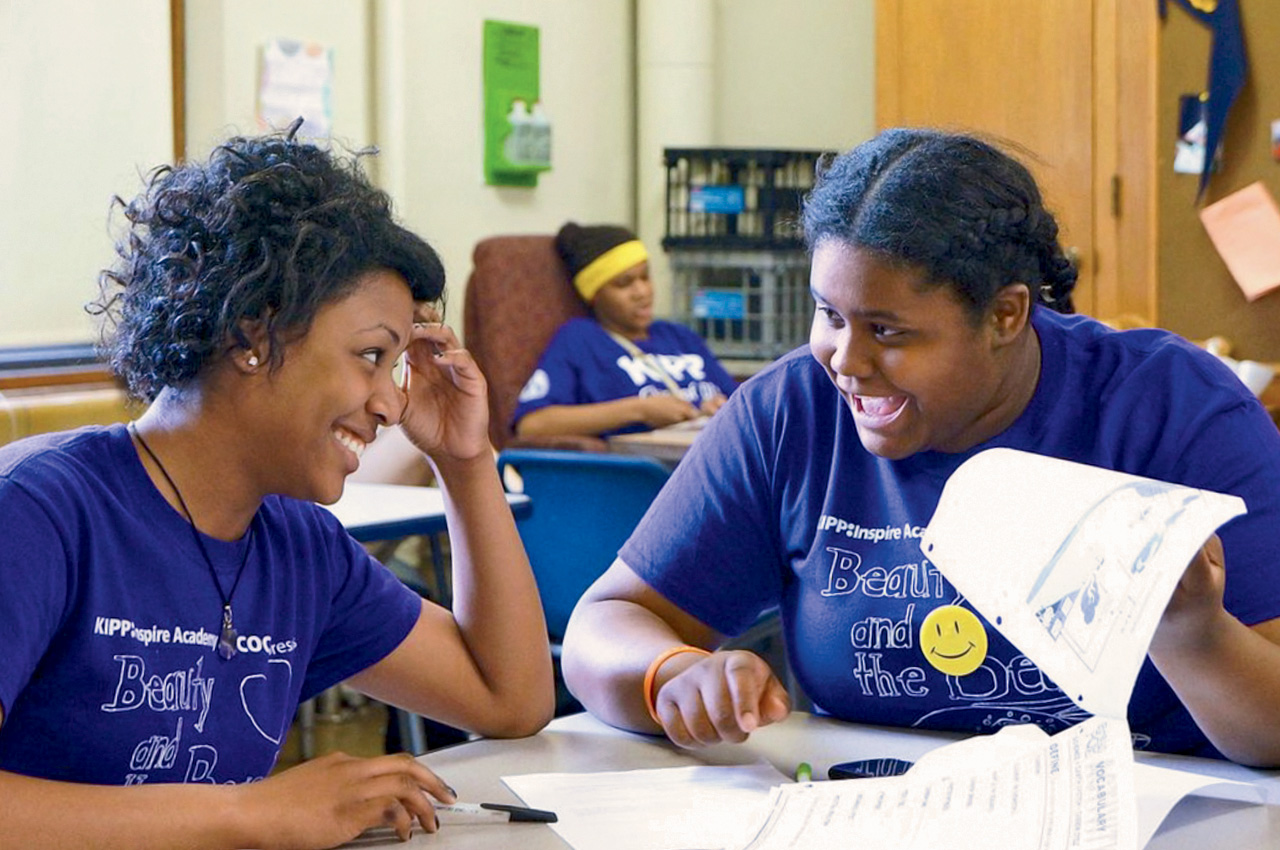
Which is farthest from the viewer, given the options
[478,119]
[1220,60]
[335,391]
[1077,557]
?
[478,119]

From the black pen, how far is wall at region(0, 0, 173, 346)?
2432 millimetres

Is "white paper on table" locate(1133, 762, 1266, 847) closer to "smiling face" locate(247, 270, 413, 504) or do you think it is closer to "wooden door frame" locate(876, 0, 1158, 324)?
"smiling face" locate(247, 270, 413, 504)

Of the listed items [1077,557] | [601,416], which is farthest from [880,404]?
[601,416]

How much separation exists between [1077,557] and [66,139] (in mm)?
2957

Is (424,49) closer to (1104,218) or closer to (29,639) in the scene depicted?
(1104,218)

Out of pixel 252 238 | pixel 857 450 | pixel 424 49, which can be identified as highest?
pixel 424 49

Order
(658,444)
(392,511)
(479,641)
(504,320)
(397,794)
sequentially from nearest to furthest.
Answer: (397,794)
(479,641)
(392,511)
(658,444)
(504,320)

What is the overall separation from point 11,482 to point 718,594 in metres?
0.66

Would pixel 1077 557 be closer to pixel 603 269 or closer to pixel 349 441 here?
pixel 349 441

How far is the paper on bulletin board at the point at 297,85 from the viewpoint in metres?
3.82

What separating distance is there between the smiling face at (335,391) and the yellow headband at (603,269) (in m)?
2.88

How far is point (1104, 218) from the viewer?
4.06m

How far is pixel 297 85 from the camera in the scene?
154 inches

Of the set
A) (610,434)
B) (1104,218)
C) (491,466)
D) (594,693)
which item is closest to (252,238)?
(491,466)
